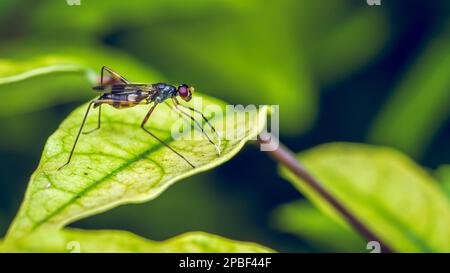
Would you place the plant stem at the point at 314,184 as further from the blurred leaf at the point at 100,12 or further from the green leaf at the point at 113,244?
the blurred leaf at the point at 100,12

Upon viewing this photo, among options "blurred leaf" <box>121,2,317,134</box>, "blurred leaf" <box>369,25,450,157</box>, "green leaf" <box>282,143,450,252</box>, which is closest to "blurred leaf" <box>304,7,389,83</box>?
"blurred leaf" <box>121,2,317,134</box>

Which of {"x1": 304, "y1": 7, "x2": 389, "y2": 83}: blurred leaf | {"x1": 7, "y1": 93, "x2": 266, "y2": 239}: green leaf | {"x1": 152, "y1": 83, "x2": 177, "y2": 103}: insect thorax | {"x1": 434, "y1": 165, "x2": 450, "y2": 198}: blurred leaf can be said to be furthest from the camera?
{"x1": 304, "y1": 7, "x2": 389, "y2": 83}: blurred leaf

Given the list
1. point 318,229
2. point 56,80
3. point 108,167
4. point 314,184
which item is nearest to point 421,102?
point 318,229

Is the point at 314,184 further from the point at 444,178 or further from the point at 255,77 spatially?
the point at 255,77

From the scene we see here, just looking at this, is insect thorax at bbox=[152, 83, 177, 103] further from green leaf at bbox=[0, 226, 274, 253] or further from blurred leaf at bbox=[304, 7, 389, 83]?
green leaf at bbox=[0, 226, 274, 253]

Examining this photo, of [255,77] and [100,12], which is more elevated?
[100,12]

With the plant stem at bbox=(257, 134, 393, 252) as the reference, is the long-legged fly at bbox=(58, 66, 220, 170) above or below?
above
